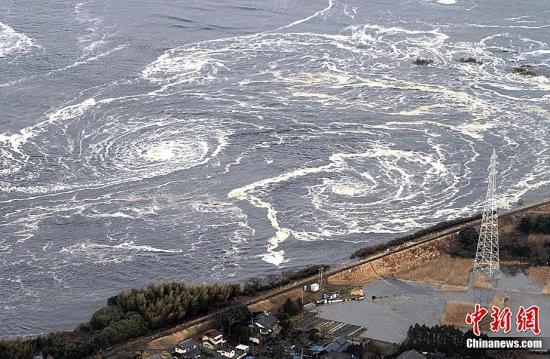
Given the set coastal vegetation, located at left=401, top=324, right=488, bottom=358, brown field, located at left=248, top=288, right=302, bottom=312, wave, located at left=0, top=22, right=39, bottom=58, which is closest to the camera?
coastal vegetation, located at left=401, top=324, right=488, bottom=358

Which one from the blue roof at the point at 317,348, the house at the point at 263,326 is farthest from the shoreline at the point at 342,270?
the blue roof at the point at 317,348

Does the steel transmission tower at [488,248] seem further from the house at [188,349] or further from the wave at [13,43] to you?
the wave at [13,43]

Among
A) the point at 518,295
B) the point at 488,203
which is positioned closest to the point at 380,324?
the point at 518,295

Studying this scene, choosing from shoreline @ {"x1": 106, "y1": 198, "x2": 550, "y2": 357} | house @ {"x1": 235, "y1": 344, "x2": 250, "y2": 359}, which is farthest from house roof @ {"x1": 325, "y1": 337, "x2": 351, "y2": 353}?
shoreline @ {"x1": 106, "y1": 198, "x2": 550, "y2": 357}

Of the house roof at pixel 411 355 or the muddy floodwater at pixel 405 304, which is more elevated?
the house roof at pixel 411 355

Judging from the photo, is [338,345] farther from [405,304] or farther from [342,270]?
[342,270]

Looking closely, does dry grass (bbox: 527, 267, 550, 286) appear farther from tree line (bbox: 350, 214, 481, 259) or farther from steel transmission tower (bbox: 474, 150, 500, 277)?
tree line (bbox: 350, 214, 481, 259)
